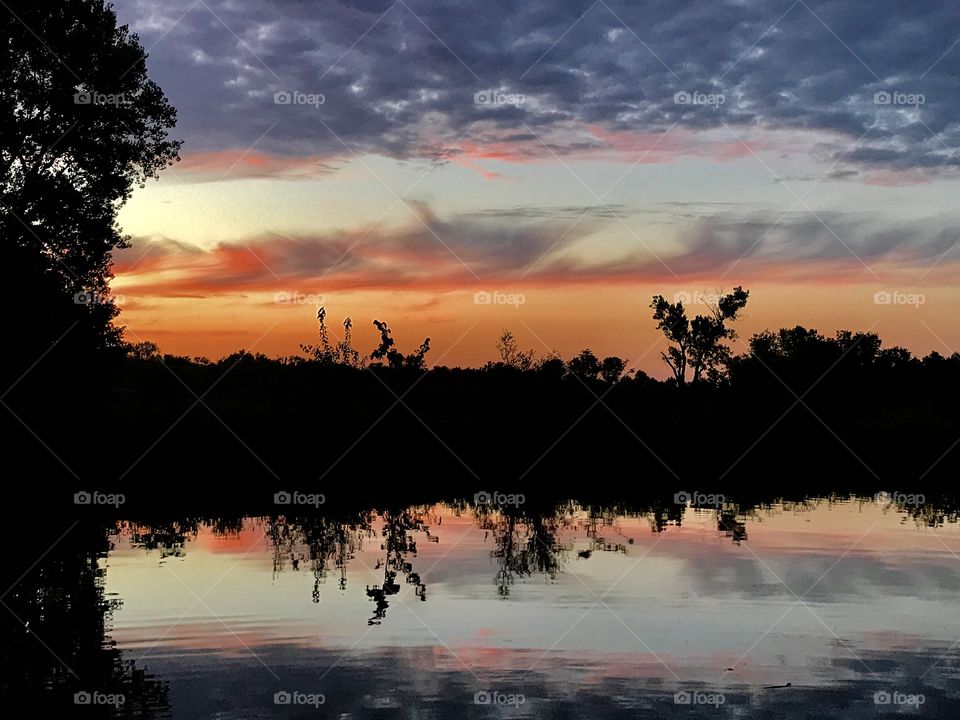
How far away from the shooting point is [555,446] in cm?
5097

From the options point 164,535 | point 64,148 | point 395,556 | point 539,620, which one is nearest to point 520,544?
point 395,556

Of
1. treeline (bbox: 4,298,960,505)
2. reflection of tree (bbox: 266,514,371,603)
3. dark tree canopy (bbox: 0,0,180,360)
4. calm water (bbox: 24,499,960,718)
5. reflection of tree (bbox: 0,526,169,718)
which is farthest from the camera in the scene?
treeline (bbox: 4,298,960,505)

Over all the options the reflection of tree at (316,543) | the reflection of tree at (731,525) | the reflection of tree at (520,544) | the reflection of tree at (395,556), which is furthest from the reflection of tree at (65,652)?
the reflection of tree at (731,525)

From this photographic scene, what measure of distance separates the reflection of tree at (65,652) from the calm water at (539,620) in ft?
0.94

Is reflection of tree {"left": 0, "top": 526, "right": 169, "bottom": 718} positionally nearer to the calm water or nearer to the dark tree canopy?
the calm water

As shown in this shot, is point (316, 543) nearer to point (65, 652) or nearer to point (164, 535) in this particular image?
point (164, 535)

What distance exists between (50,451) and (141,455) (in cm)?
540

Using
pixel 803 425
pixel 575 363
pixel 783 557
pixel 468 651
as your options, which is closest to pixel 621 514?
pixel 783 557

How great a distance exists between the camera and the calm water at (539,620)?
37.6 ft

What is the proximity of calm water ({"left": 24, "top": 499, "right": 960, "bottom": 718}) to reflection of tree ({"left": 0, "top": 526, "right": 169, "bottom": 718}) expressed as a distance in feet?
0.94

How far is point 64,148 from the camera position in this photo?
3453cm

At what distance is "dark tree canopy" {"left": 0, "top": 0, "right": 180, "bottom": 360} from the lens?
33250 mm

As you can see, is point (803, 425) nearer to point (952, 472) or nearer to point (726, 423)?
point (726, 423)

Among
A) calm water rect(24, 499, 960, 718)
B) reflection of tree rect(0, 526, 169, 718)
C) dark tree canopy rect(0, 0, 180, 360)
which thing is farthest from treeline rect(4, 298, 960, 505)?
reflection of tree rect(0, 526, 169, 718)
